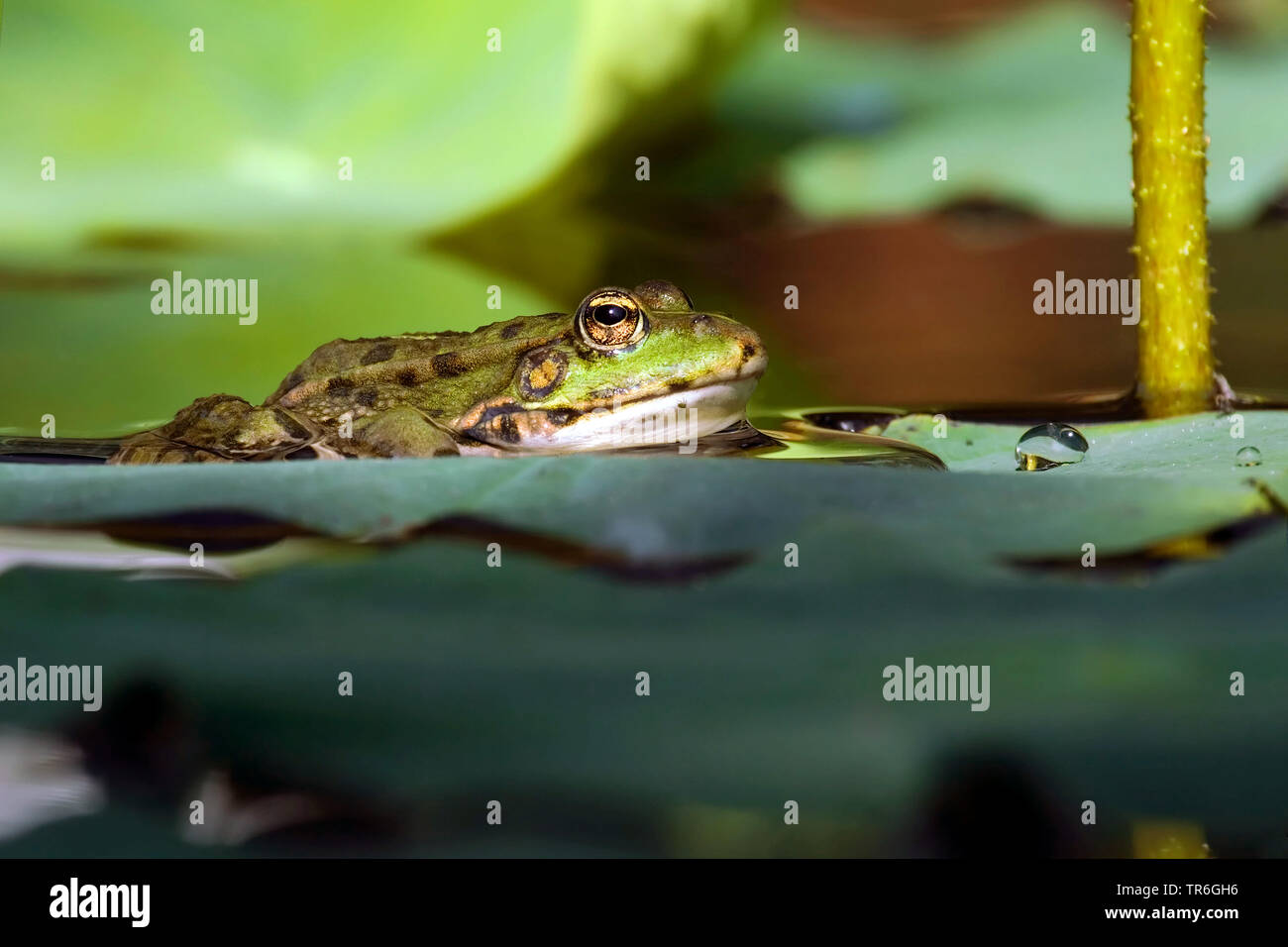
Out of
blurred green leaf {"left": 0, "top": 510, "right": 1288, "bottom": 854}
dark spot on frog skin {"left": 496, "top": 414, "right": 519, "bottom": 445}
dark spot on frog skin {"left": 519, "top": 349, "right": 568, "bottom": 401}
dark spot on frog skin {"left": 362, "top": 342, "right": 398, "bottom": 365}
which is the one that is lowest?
blurred green leaf {"left": 0, "top": 510, "right": 1288, "bottom": 854}

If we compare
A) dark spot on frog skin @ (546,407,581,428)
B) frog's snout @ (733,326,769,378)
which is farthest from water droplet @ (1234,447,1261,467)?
dark spot on frog skin @ (546,407,581,428)

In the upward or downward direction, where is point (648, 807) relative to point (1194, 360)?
downward

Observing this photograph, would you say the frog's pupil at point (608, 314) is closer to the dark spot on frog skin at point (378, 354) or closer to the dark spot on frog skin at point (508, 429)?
the dark spot on frog skin at point (508, 429)

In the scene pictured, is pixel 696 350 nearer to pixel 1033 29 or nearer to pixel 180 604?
pixel 180 604

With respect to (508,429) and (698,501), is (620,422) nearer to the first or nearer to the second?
(508,429)

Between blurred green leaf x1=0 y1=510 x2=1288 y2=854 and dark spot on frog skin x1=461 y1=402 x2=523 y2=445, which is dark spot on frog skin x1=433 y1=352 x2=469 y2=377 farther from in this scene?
blurred green leaf x1=0 y1=510 x2=1288 y2=854

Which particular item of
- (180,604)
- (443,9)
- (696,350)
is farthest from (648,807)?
(443,9)
